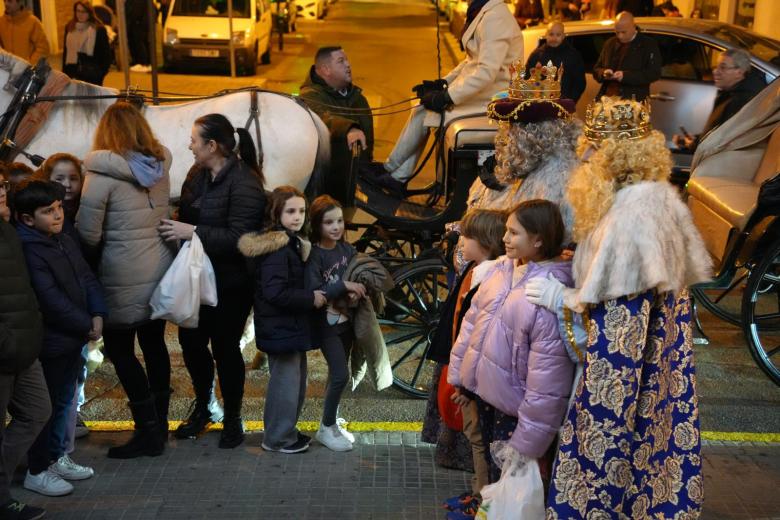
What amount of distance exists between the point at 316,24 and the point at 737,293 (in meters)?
27.4

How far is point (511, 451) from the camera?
4.13 metres

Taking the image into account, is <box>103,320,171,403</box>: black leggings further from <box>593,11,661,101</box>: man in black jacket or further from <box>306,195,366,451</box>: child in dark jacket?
<box>593,11,661,101</box>: man in black jacket

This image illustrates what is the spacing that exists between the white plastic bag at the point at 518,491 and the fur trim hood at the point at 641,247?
766mm

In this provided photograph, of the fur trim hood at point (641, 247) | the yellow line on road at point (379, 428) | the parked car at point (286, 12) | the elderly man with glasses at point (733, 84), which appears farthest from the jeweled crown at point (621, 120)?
the parked car at point (286, 12)

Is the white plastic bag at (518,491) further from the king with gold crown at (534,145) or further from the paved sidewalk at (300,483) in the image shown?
the king with gold crown at (534,145)

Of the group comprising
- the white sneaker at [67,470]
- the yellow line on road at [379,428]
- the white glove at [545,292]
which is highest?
the white glove at [545,292]

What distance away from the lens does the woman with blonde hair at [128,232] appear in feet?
16.3

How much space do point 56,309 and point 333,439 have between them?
162 centimetres

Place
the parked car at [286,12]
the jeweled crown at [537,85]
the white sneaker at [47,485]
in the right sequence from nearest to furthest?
the white sneaker at [47,485], the jeweled crown at [537,85], the parked car at [286,12]

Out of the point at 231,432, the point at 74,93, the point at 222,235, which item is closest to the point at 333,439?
the point at 231,432

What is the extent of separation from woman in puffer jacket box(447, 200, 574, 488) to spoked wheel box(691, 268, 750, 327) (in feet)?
8.72

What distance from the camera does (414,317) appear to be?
632 cm

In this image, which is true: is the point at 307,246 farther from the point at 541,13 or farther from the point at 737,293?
the point at 541,13

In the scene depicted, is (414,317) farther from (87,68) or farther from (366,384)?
(87,68)
